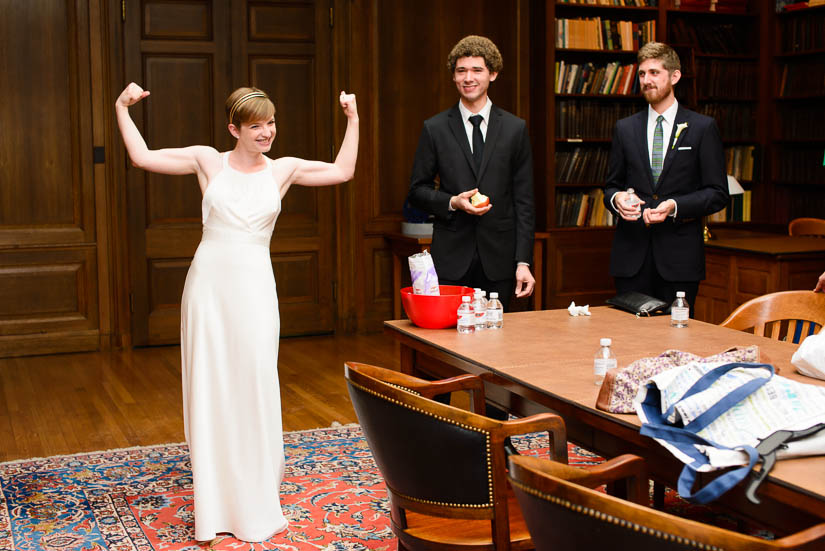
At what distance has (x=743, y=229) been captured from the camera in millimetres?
8391

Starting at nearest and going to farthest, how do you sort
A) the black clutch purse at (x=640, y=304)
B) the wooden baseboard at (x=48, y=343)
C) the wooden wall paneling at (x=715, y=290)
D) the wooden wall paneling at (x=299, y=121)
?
the black clutch purse at (x=640, y=304) → the wooden wall paneling at (x=715, y=290) → the wooden baseboard at (x=48, y=343) → the wooden wall paneling at (x=299, y=121)

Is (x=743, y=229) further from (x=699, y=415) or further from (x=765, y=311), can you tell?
(x=699, y=415)

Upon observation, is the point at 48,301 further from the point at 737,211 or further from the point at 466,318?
the point at 737,211

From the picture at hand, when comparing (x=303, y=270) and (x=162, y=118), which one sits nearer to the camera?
(x=162, y=118)

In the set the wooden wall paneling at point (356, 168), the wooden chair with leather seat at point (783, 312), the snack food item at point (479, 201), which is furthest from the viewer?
the wooden wall paneling at point (356, 168)

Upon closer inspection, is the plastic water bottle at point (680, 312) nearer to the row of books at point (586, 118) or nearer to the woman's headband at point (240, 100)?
the woman's headband at point (240, 100)

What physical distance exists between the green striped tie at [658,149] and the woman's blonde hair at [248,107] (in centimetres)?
185

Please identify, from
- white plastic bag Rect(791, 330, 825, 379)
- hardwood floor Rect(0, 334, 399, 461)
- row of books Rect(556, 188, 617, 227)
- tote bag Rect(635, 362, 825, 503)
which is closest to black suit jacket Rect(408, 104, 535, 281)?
hardwood floor Rect(0, 334, 399, 461)

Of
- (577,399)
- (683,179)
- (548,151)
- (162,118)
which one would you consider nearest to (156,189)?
(162,118)

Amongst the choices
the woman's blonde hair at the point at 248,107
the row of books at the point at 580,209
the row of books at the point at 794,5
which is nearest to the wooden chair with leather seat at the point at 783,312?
the woman's blonde hair at the point at 248,107

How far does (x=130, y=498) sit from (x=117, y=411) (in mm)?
1426

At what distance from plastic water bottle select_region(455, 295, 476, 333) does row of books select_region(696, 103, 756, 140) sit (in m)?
5.68

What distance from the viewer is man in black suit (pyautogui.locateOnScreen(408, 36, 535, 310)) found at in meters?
4.08

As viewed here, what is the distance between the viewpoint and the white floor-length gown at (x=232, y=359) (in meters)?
3.31
